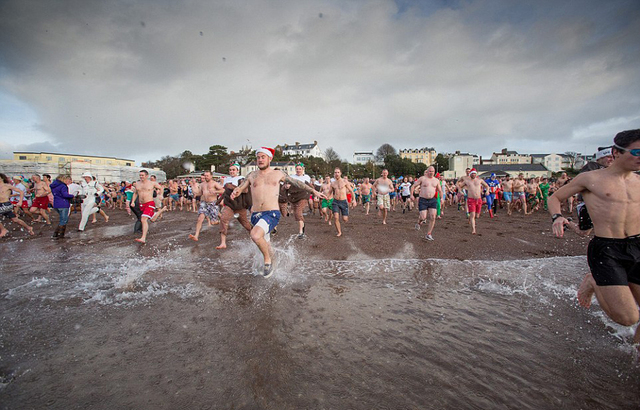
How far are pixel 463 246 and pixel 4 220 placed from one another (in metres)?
18.3

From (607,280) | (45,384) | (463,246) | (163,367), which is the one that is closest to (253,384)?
(163,367)

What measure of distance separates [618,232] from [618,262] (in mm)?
249

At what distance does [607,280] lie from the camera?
2.43 metres

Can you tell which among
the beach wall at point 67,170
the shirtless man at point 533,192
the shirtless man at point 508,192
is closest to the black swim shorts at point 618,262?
the shirtless man at point 508,192

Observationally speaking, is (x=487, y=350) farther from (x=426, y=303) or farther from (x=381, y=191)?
(x=381, y=191)

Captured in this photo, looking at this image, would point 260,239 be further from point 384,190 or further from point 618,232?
point 384,190

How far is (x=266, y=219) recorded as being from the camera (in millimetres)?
4746

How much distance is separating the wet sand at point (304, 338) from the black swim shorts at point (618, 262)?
2.17 ft

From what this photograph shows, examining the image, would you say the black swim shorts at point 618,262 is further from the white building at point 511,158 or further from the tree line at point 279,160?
the white building at point 511,158

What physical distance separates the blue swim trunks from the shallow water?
81 centimetres

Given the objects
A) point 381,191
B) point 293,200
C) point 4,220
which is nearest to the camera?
point 293,200

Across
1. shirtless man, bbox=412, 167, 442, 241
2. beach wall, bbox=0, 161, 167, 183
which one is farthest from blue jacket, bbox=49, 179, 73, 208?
beach wall, bbox=0, 161, 167, 183

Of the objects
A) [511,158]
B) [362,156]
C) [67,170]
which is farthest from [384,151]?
[67,170]

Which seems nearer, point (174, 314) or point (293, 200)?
point (174, 314)
